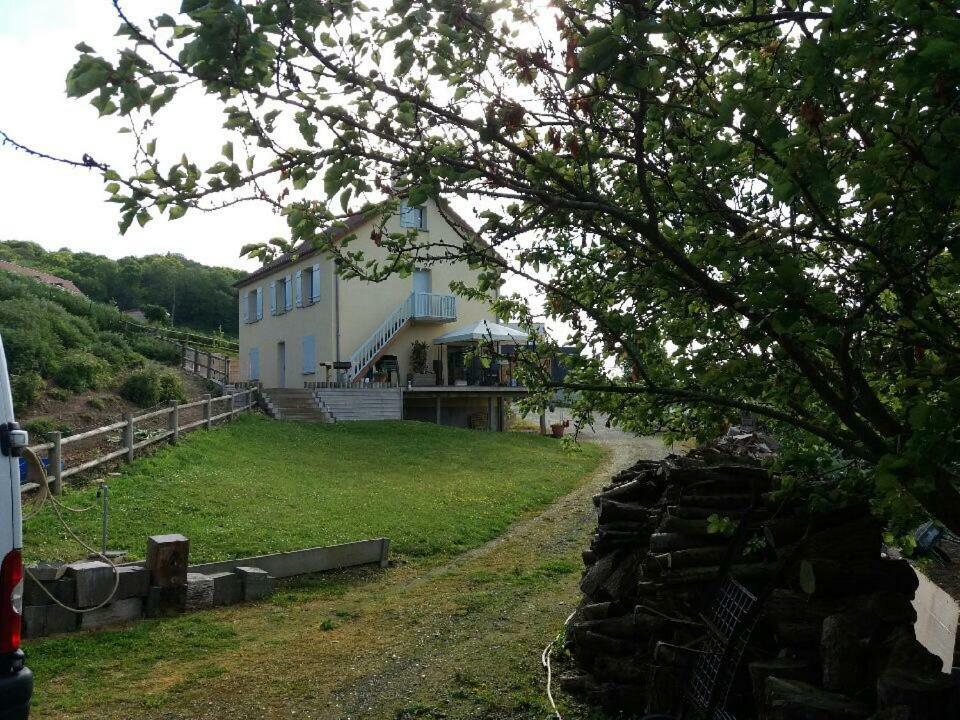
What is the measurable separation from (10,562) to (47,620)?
4469mm

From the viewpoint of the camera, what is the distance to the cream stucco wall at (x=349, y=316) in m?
29.0

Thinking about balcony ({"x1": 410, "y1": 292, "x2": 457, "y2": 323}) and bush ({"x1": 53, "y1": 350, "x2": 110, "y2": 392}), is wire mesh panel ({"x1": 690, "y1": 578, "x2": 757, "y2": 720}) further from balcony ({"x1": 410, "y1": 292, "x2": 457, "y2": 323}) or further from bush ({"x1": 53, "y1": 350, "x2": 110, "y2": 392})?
balcony ({"x1": 410, "y1": 292, "x2": 457, "y2": 323})

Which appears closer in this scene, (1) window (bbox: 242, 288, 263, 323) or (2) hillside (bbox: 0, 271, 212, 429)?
(2) hillside (bbox: 0, 271, 212, 429)

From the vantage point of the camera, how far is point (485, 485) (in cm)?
1691

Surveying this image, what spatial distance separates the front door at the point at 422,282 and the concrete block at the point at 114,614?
23718 mm

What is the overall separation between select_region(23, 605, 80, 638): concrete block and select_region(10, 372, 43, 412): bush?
11441mm

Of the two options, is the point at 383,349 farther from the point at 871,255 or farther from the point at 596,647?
the point at 871,255

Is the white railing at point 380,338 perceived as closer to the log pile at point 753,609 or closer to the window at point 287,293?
the window at point 287,293

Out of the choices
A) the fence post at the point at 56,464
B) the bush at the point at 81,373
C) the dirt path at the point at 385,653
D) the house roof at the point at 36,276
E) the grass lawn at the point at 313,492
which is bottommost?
the dirt path at the point at 385,653

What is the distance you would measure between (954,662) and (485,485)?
12.0 metres

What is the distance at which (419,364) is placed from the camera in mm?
30547

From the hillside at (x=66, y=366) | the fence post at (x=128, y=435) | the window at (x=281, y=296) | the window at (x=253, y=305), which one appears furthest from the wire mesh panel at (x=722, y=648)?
the window at (x=253, y=305)

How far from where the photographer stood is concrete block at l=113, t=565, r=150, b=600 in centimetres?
775

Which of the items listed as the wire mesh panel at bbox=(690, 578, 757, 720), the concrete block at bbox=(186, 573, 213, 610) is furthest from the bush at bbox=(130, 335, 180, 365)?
the wire mesh panel at bbox=(690, 578, 757, 720)
